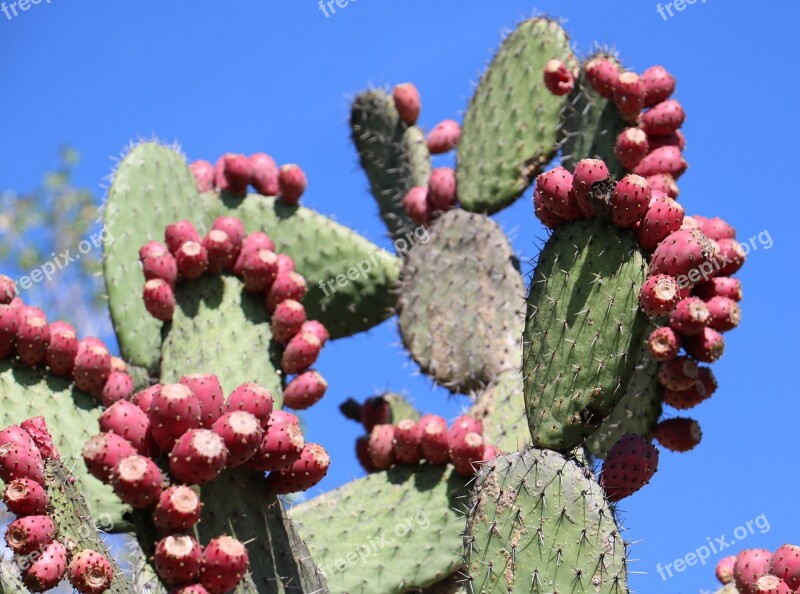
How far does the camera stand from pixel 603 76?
4.10 metres

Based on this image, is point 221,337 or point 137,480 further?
point 221,337

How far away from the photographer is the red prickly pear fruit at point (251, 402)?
8.73ft

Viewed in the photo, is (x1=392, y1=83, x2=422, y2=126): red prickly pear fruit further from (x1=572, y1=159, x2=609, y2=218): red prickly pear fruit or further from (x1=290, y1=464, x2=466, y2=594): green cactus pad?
(x1=572, y1=159, x2=609, y2=218): red prickly pear fruit

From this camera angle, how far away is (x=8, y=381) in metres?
3.48

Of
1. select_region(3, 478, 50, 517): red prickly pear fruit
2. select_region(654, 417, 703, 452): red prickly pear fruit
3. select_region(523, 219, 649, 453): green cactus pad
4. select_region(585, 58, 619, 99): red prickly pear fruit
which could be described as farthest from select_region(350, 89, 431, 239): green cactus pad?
select_region(3, 478, 50, 517): red prickly pear fruit

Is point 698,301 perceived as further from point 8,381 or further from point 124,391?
point 8,381

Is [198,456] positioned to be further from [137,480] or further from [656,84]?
[656,84]

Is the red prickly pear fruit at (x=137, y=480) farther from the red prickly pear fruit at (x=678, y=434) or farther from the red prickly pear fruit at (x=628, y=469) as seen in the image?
the red prickly pear fruit at (x=678, y=434)

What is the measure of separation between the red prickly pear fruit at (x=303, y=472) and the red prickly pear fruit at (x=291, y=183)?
2004 millimetres

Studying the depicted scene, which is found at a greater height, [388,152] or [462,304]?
[388,152]

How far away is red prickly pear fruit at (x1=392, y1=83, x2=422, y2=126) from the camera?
5086 mm

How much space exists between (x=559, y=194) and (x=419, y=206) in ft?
6.57

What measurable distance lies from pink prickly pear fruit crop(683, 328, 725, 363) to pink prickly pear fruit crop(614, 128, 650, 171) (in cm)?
74

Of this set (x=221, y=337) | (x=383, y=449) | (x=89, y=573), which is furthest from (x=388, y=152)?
(x=89, y=573)
